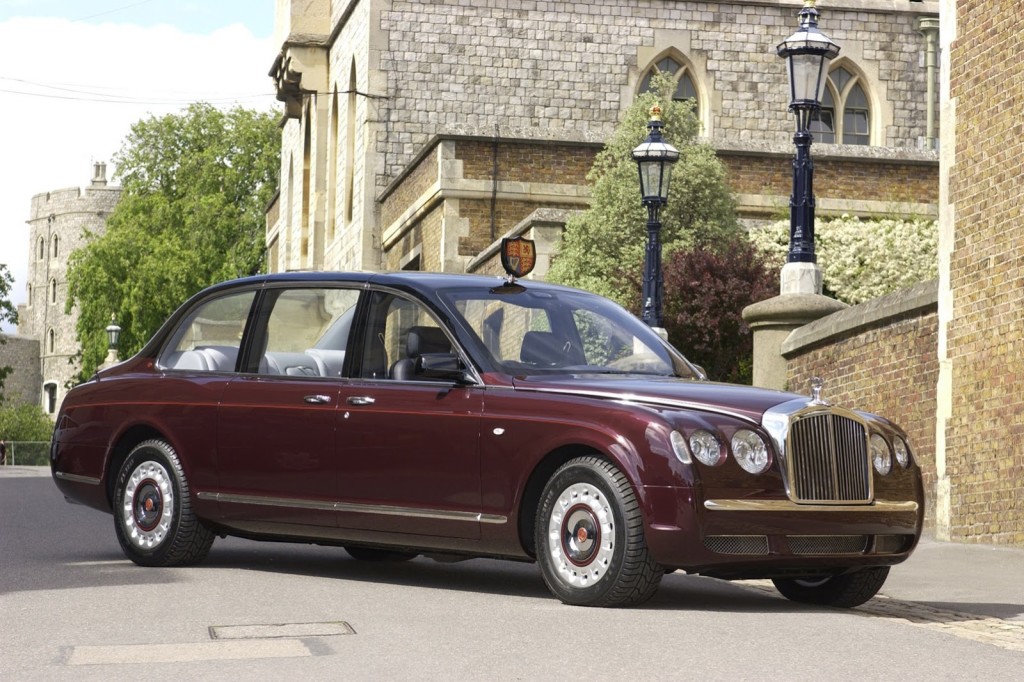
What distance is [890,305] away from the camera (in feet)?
51.2

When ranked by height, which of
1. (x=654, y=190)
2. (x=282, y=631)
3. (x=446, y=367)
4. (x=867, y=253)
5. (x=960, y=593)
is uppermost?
(x=654, y=190)

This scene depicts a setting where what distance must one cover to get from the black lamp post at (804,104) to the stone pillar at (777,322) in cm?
42

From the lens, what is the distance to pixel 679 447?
26.9 ft

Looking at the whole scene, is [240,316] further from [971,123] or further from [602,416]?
[971,123]

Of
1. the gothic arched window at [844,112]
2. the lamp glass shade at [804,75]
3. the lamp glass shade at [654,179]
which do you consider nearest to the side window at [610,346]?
the lamp glass shade at [804,75]

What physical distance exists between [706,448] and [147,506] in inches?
152

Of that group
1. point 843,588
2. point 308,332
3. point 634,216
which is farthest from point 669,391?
point 634,216

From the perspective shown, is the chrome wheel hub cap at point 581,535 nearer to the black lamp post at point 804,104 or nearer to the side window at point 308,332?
the side window at point 308,332

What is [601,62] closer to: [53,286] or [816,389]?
[816,389]

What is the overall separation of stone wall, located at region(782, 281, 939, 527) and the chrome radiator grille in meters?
6.05

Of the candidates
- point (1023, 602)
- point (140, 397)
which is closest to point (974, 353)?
point (1023, 602)

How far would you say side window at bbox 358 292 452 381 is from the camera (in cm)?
958

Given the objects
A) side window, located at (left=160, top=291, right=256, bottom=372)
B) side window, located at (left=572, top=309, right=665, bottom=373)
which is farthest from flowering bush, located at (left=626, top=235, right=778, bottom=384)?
side window, located at (left=572, top=309, right=665, bottom=373)

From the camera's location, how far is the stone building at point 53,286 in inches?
4823
